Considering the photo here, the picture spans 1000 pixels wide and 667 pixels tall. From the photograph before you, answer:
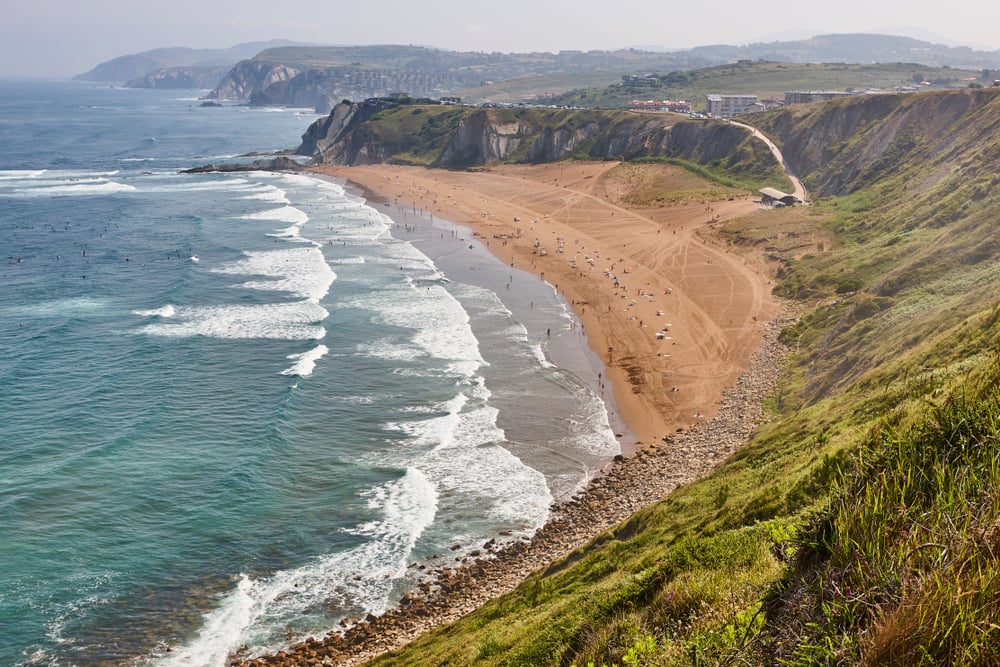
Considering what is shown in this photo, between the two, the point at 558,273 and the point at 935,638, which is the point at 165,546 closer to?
the point at 935,638

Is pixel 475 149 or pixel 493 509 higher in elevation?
pixel 475 149

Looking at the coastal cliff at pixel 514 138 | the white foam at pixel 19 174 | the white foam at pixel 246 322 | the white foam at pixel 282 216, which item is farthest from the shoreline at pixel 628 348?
the white foam at pixel 19 174

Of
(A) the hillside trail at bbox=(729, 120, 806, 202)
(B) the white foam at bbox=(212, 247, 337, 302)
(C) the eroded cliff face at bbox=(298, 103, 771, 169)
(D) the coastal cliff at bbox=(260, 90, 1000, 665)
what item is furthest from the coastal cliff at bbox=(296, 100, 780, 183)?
(B) the white foam at bbox=(212, 247, 337, 302)

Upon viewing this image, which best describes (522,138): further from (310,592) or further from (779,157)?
(310,592)

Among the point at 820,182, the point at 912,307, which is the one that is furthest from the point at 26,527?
the point at 820,182

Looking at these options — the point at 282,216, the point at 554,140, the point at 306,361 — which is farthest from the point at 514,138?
the point at 306,361

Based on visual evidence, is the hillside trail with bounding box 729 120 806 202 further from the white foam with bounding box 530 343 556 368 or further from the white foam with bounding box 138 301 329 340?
the white foam with bounding box 138 301 329 340

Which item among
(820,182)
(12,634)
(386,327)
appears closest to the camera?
(12,634)
